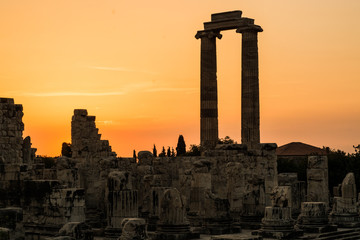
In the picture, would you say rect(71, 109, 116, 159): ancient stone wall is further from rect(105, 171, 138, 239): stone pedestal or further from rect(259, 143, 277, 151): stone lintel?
rect(105, 171, 138, 239): stone pedestal

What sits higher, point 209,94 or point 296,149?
point 296,149

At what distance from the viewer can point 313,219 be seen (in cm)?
2838

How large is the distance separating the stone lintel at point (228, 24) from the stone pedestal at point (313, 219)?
2087 centimetres

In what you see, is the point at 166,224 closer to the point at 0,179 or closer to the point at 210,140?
the point at 0,179

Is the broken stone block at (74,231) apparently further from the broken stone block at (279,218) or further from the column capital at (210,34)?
the column capital at (210,34)

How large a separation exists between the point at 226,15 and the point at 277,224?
24833mm

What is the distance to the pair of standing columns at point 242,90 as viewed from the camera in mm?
47281

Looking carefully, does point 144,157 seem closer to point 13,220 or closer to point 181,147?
point 13,220

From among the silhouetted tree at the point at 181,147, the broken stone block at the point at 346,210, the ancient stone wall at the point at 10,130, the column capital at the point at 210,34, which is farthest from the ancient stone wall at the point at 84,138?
the silhouetted tree at the point at 181,147

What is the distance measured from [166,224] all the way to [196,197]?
474 centimetres

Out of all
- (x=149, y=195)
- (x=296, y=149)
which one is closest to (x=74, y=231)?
(x=149, y=195)

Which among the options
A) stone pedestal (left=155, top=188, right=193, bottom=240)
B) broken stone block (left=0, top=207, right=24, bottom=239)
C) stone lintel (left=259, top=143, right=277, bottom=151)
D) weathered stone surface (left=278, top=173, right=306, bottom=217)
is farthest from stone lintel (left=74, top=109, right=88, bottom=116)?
broken stone block (left=0, top=207, right=24, bottom=239)

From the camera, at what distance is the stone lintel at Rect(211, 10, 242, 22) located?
48.3 meters

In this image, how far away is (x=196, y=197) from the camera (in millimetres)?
28969
